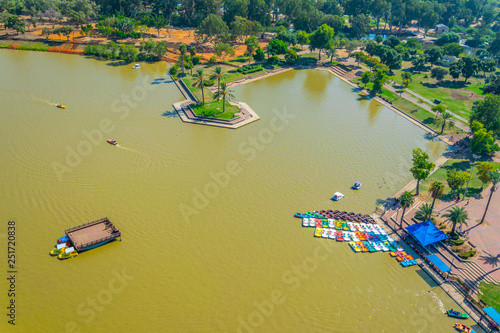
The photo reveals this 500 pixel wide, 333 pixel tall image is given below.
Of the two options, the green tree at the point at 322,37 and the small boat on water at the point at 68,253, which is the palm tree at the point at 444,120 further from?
the small boat on water at the point at 68,253

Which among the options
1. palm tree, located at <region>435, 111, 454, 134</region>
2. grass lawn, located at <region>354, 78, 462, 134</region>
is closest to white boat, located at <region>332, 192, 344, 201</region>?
palm tree, located at <region>435, 111, 454, 134</region>

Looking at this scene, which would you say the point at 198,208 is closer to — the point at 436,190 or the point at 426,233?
the point at 426,233

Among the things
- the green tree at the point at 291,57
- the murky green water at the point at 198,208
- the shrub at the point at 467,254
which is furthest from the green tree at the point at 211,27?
the shrub at the point at 467,254

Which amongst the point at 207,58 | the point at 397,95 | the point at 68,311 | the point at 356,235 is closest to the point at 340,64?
the point at 397,95

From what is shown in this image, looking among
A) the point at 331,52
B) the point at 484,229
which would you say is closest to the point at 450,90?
the point at 331,52

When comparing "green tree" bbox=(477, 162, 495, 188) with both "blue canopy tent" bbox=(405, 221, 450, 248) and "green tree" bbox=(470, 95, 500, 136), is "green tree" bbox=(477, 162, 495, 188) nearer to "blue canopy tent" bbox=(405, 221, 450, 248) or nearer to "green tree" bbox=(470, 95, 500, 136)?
"blue canopy tent" bbox=(405, 221, 450, 248)

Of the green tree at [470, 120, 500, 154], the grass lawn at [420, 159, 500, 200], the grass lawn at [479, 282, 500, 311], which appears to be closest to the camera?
the grass lawn at [479, 282, 500, 311]
